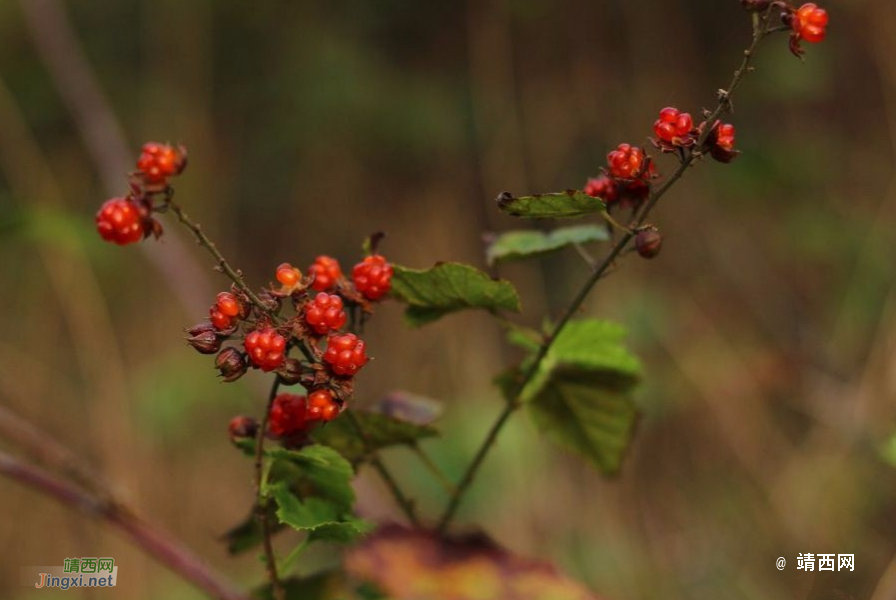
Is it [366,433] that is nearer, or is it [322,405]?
[322,405]

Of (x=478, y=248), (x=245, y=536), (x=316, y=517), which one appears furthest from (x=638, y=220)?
(x=478, y=248)

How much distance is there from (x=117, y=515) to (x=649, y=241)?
2.54ft

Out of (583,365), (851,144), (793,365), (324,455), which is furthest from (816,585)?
(851,144)

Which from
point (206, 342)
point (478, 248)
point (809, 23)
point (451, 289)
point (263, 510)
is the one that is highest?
point (478, 248)

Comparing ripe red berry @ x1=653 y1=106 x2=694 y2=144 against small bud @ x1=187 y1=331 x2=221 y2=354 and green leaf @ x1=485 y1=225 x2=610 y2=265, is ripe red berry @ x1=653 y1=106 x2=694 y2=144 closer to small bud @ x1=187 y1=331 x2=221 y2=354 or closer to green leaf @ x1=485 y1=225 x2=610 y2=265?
green leaf @ x1=485 y1=225 x2=610 y2=265

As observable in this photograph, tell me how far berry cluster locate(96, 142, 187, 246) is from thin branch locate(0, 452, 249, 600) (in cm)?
52

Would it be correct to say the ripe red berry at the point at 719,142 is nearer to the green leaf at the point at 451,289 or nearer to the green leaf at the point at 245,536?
the green leaf at the point at 451,289

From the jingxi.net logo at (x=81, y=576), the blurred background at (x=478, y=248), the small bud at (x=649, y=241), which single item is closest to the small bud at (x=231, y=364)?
the small bud at (x=649, y=241)

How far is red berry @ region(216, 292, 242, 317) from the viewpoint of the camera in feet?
2.45

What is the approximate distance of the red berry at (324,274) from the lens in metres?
0.85

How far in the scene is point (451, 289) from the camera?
0.90m

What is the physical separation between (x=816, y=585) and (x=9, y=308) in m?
3.23

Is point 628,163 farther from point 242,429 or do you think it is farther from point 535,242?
point 242,429

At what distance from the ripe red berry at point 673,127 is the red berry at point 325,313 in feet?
1.01
